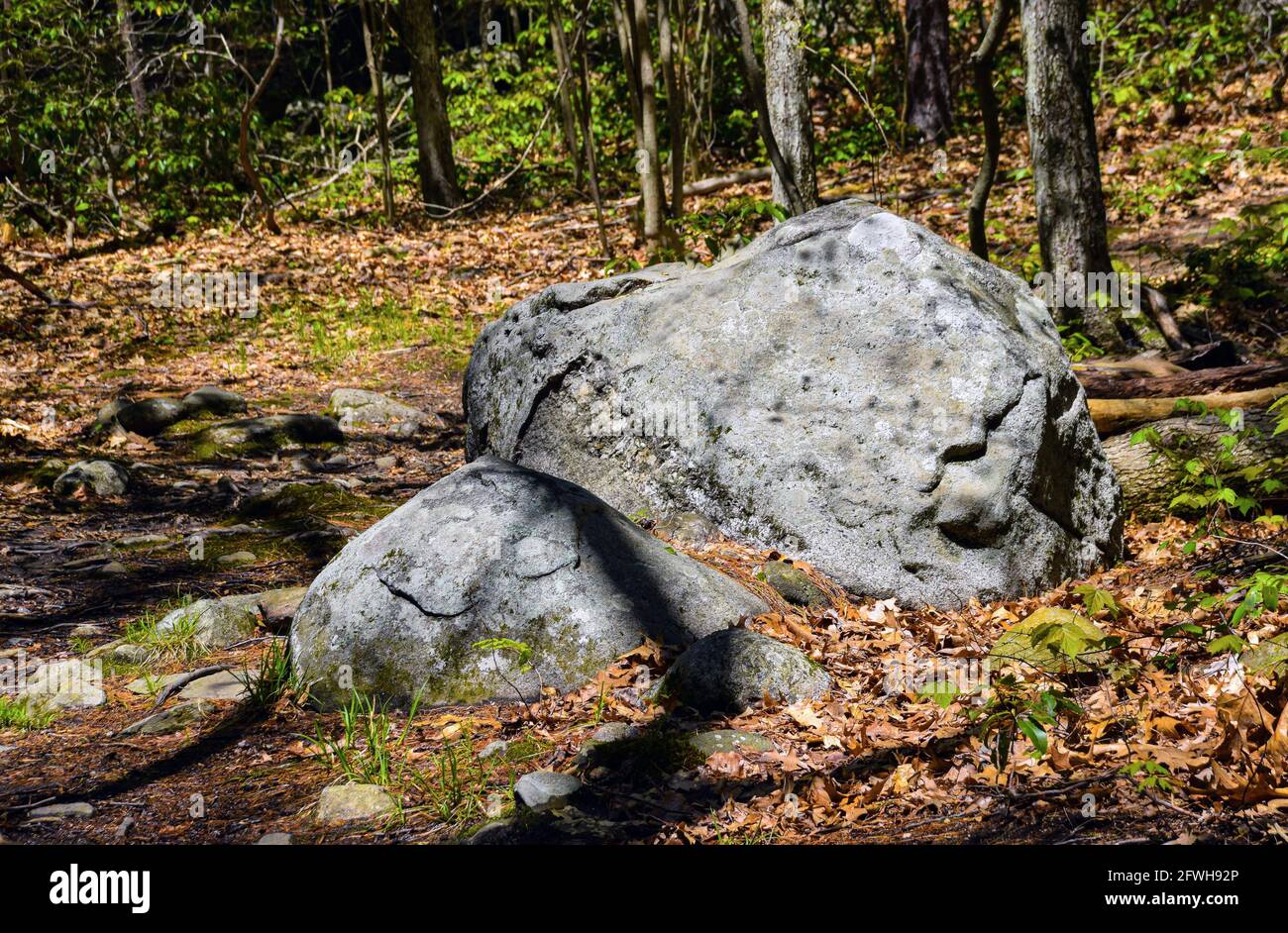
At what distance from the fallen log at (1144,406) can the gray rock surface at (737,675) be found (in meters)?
2.81

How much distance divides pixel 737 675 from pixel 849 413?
5.34ft

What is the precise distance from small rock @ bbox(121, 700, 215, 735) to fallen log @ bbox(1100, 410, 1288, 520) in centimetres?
446

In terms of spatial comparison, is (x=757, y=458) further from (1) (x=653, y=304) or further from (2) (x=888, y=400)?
(1) (x=653, y=304)

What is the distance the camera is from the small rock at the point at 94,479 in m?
6.61

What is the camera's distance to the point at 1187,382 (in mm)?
5680

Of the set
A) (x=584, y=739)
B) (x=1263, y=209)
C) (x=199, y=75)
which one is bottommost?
(x=584, y=739)

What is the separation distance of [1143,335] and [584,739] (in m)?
6.61

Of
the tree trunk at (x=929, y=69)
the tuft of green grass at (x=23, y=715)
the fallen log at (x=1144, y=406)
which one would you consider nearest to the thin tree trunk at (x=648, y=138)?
the tree trunk at (x=929, y=69)

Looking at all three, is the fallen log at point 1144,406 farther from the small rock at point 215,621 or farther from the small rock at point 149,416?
the small rock at point 149,416

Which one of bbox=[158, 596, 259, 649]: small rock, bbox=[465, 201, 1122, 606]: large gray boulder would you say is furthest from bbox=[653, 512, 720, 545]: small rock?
bbox=[158, 596, 259, 649]: small rock

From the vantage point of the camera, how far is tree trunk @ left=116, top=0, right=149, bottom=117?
1474 centimetres

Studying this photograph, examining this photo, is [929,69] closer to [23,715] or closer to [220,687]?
[220,687]

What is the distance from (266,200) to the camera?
13688 millimetres
